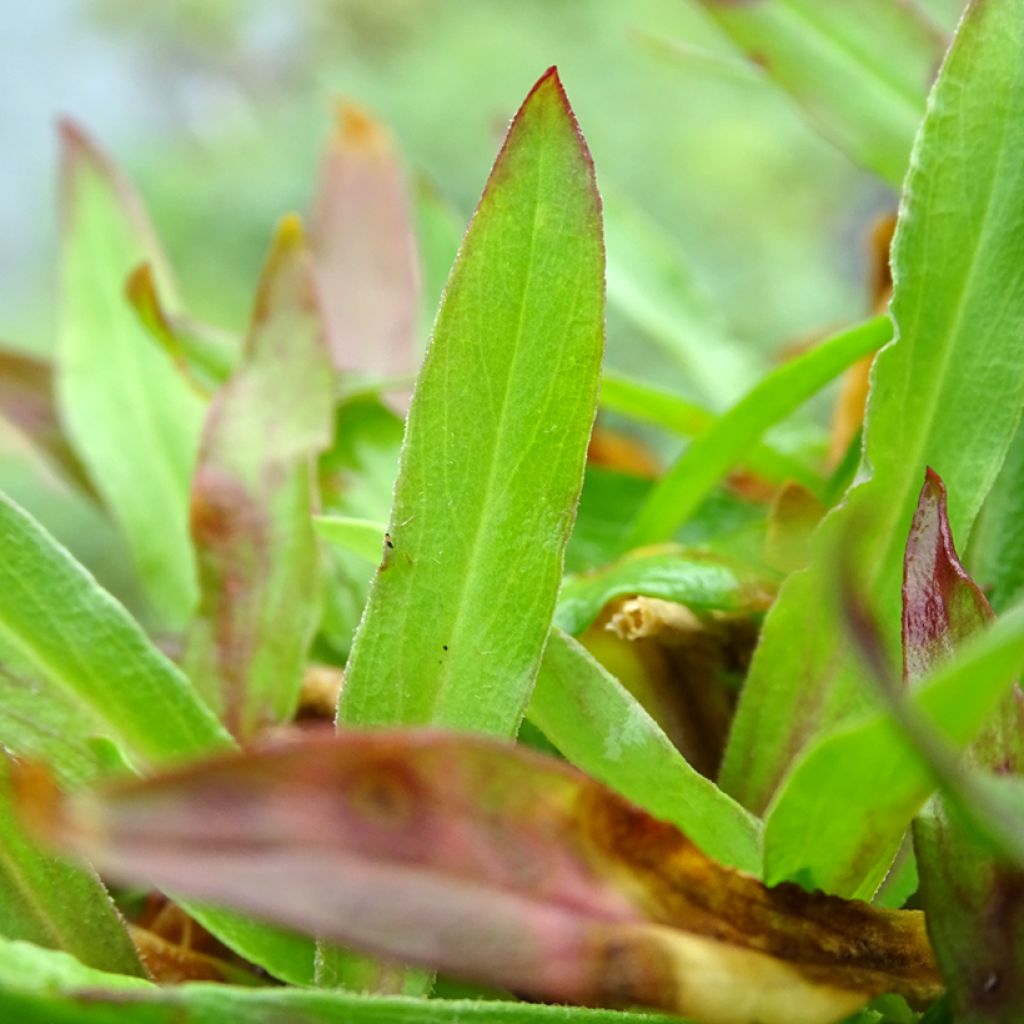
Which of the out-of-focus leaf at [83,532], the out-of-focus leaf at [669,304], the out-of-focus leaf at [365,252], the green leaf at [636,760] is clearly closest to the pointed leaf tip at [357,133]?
the out-of-focus leaf at [365,252]

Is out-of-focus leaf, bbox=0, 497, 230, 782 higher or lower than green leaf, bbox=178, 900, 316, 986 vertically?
higher

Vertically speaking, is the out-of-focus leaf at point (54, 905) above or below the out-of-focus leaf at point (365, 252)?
below

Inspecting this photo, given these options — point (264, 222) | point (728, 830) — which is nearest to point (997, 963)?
point (728, 830)

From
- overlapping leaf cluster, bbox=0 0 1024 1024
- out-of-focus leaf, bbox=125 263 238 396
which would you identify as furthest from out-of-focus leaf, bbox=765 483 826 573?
out-of-focus leaf, bbox=125 263 238 396

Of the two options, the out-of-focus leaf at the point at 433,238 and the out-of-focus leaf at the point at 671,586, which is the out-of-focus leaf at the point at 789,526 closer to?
the out-of-focus leaf at the point at 671,586

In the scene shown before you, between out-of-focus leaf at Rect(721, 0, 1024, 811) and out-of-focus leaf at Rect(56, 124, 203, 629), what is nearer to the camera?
out-of-focus leaf at Rect(721, 0, 1024, 811)

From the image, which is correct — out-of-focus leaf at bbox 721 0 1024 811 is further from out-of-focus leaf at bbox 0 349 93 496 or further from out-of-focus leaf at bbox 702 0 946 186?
out-of-focus leaf at bbox 0 349 93 496
